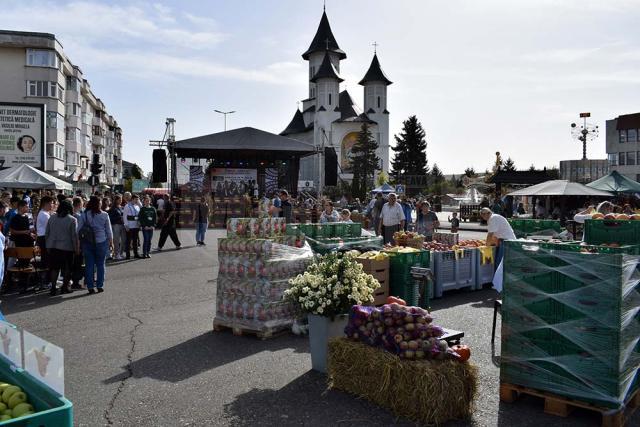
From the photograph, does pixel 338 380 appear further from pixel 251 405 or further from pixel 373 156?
pixel 373 156

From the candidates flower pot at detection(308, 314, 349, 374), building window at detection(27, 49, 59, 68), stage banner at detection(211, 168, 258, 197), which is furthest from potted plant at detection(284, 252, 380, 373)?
building window at detection(27, 49, 59, 68)

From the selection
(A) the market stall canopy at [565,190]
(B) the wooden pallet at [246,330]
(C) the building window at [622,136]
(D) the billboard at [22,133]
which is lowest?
(B) the wooden pallet at [246,330]

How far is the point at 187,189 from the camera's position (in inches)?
1457

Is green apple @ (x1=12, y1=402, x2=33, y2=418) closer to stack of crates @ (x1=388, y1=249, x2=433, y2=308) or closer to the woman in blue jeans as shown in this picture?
stack of crates @ (x1=388, y1=249, x2=433, y2=308)

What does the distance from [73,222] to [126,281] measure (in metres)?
2.29

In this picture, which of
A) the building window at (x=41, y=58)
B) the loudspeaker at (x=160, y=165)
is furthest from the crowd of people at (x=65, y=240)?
the building window at (x=41, y=58)

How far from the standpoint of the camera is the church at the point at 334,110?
3430 inches

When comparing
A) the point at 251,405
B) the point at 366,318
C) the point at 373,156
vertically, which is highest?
the point at 373,156

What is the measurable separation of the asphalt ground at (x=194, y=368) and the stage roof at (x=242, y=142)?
25.1 metres

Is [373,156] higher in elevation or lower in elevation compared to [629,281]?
higher

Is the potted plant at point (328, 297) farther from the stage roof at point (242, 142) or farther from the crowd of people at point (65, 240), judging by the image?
the stage roof at point (242, 142)

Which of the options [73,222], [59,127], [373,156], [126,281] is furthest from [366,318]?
[373,156]

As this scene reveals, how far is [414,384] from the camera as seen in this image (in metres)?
4.45

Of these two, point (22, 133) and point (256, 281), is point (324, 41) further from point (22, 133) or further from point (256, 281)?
point (256, 281)
